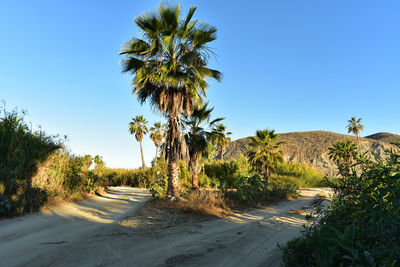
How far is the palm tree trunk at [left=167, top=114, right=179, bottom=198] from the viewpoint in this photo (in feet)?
33.9

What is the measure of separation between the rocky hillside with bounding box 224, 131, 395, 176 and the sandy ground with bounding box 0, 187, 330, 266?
60.4 meters

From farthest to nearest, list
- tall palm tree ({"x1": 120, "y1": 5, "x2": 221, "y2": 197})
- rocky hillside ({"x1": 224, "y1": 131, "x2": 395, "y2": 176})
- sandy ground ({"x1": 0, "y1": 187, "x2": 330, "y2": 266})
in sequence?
rocky hillside ({"x1": 224, "y1": 131, "x2": 395, "y2": 176}), tall palm tree ({"x1": 120, "y1": 5, "x2": 221, "y2": 197}), sandy ground ({"x1": 0, "y1": 187, "x2": 330, "y2": 266})

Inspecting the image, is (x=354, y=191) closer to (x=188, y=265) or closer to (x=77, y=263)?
(x=188, y=265)

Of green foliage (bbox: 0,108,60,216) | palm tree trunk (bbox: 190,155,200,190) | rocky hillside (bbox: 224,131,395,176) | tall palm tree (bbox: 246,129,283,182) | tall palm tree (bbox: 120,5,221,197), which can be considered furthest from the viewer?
rocky hillside (bbox: 224,131,395,176)

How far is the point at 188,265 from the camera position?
375 centimetres

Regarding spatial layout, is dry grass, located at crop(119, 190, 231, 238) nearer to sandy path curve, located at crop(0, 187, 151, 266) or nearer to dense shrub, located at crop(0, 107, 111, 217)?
sandy path curve, located at crop(0, 187, 151, 266)

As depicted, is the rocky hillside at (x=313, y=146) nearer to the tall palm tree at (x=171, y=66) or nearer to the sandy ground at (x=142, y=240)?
the tall palm tree at (x=171, y=66)

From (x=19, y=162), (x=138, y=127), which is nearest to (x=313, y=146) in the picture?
(x=138, y=127)

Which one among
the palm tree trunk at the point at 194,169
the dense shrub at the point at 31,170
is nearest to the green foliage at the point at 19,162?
the dense shrub at the point at 31,170

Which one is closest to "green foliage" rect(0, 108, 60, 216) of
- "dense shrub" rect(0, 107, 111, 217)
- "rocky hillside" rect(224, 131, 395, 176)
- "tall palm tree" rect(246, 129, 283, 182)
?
"dense shrub" rect(0, 107, 111, 217)

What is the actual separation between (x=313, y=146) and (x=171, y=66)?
251 feet

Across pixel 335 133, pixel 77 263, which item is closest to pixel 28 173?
pixel 77 263

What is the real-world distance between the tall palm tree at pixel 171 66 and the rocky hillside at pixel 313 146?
5709cm

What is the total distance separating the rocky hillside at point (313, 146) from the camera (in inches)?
2621
